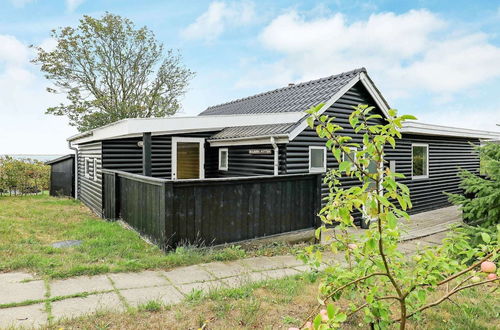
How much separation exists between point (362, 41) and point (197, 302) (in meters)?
13.7

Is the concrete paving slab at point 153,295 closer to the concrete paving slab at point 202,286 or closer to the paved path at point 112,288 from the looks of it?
the paved path at point 112,288

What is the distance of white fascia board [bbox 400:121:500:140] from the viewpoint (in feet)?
32.7

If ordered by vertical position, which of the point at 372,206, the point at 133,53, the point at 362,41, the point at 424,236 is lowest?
the point at 424,236

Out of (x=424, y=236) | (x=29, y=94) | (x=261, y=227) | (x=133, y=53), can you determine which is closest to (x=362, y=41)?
(x=424, y=236)

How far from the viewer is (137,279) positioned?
4312 millimetres

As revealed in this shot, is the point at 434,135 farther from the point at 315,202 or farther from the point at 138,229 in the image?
the point at 138,229

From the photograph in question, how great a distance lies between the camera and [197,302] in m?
3.44

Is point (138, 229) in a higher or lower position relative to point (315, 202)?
lower

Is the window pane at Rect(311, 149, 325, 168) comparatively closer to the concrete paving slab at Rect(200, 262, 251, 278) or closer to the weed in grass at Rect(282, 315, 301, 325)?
the concrete paving slab at Rect(200, 262, 251, 278)

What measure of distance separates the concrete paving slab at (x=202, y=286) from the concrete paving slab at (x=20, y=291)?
1.56 meters

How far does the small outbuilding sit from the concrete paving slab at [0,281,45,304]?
11.8 meters

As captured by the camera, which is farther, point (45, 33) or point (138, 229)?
point (45, 33)

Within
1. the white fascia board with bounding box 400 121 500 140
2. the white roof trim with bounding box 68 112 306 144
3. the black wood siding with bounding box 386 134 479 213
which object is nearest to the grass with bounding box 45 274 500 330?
the white roof trim with bounding box 68 112 306 144

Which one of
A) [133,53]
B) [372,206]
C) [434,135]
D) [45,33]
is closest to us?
[372,206]
